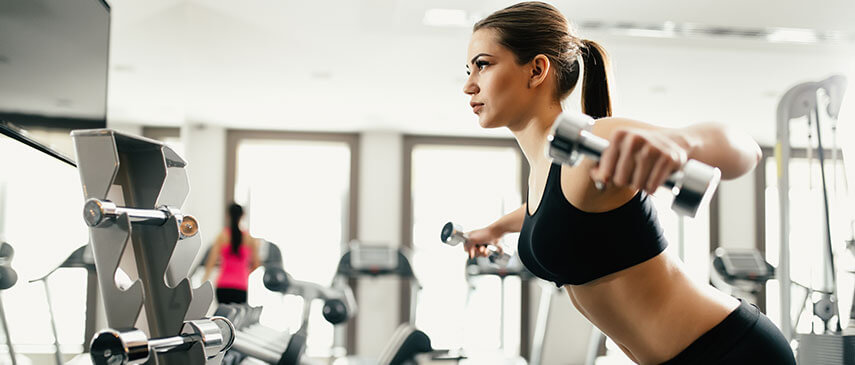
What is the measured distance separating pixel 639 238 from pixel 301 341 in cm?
185

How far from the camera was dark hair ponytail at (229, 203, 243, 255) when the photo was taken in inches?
198

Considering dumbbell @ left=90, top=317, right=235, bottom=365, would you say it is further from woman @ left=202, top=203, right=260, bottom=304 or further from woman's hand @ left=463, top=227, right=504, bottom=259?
woman @ left=202, top=203, right=260, bottom=304

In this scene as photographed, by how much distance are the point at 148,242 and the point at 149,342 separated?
0.62 feet

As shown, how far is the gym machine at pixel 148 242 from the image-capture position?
3.23 feet

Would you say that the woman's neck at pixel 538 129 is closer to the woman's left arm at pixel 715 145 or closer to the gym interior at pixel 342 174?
the gym interior at pixel 342 174

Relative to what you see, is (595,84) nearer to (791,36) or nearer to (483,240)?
(483,240)

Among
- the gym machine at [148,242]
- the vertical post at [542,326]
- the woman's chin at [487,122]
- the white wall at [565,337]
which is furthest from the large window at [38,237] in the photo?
the white wall at [565,337]

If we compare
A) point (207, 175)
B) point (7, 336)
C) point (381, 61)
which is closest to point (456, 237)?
point (7, 336)

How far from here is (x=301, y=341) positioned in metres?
2.62

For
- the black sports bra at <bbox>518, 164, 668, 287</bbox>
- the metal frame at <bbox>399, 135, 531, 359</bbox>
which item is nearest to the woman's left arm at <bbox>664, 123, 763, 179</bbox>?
the black sports bra at <bbox>518, 164, 668, 287</bbox>

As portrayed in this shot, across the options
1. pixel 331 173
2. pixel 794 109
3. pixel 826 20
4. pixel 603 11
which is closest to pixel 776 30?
pixel 826 20

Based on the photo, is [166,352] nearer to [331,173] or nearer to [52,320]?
[52,320]

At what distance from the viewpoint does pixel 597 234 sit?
102 centimetres

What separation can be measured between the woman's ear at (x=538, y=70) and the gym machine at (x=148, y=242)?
63 cm
